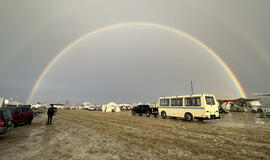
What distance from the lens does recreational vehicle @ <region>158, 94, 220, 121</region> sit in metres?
13.2

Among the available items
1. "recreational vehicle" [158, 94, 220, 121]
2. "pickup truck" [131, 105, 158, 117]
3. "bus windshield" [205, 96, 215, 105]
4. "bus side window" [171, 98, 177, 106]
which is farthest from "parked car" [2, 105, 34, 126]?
"bus windshield" [205, 96, 215, 105]

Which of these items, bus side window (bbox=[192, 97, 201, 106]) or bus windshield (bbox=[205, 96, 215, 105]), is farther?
bus side window (bbox=[192, 97, 201, 106])

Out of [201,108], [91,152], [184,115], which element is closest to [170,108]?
[184,115]

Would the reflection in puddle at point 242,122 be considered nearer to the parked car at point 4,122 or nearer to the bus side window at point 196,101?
the bus side window at point 196,101

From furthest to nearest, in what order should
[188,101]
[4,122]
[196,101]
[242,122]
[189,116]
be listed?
1. [188,101]
2. [189,116]
3. [242,122]
4. [196,101]
5. [4,122]

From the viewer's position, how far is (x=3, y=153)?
4902 millimetres

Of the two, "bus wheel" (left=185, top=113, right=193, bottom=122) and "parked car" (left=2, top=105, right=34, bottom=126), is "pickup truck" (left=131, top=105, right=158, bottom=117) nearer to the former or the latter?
"bus wheel" (left=185, top=113, right=193, bottom=122)

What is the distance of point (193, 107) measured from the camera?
1423 centimetres

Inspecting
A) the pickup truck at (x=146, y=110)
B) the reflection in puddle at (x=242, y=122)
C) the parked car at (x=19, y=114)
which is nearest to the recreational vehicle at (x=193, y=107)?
the reflection in puddle at (x=242, y=122)

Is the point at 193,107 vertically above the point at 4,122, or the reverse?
the point at 193,107

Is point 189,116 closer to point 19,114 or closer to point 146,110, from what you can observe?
point 146,110

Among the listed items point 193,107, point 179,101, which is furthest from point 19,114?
point 193,107

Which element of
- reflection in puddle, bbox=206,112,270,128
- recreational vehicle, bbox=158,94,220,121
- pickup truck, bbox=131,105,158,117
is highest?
recreational vehicle, bbox=158,94,220,121

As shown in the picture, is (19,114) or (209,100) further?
(209,100)
